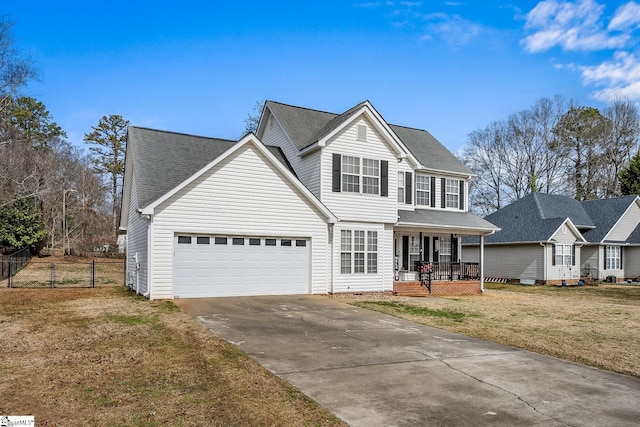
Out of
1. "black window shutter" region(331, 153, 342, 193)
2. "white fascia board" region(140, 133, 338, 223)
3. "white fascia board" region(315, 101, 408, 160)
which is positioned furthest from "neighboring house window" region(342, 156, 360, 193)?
"white fascia board" region(140, 133, 338, 223)

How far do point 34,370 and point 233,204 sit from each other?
10.1 metres

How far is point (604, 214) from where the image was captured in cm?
3581

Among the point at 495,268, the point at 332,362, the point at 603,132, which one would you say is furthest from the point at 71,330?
the point at 603,132

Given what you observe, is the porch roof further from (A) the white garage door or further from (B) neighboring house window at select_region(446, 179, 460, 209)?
(A) the white garage door

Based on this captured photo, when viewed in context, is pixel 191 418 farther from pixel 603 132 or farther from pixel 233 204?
pixel 603 132

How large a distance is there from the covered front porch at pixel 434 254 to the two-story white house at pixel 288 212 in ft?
→ 0.21

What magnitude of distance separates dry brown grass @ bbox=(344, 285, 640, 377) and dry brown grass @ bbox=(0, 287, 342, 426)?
5.74m

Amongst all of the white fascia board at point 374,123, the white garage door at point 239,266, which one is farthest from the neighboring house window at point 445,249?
the white garage door at point 239,266

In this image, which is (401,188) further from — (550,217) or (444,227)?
(550,217)

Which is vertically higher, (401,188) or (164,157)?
(164,157)

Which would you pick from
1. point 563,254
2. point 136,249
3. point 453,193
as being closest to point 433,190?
point 453,193

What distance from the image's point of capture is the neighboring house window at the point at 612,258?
3472 cm

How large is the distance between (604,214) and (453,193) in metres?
18.6

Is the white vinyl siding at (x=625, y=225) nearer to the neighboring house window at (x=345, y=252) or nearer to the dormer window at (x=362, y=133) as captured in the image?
the dormer window at (x=362, y=133)
